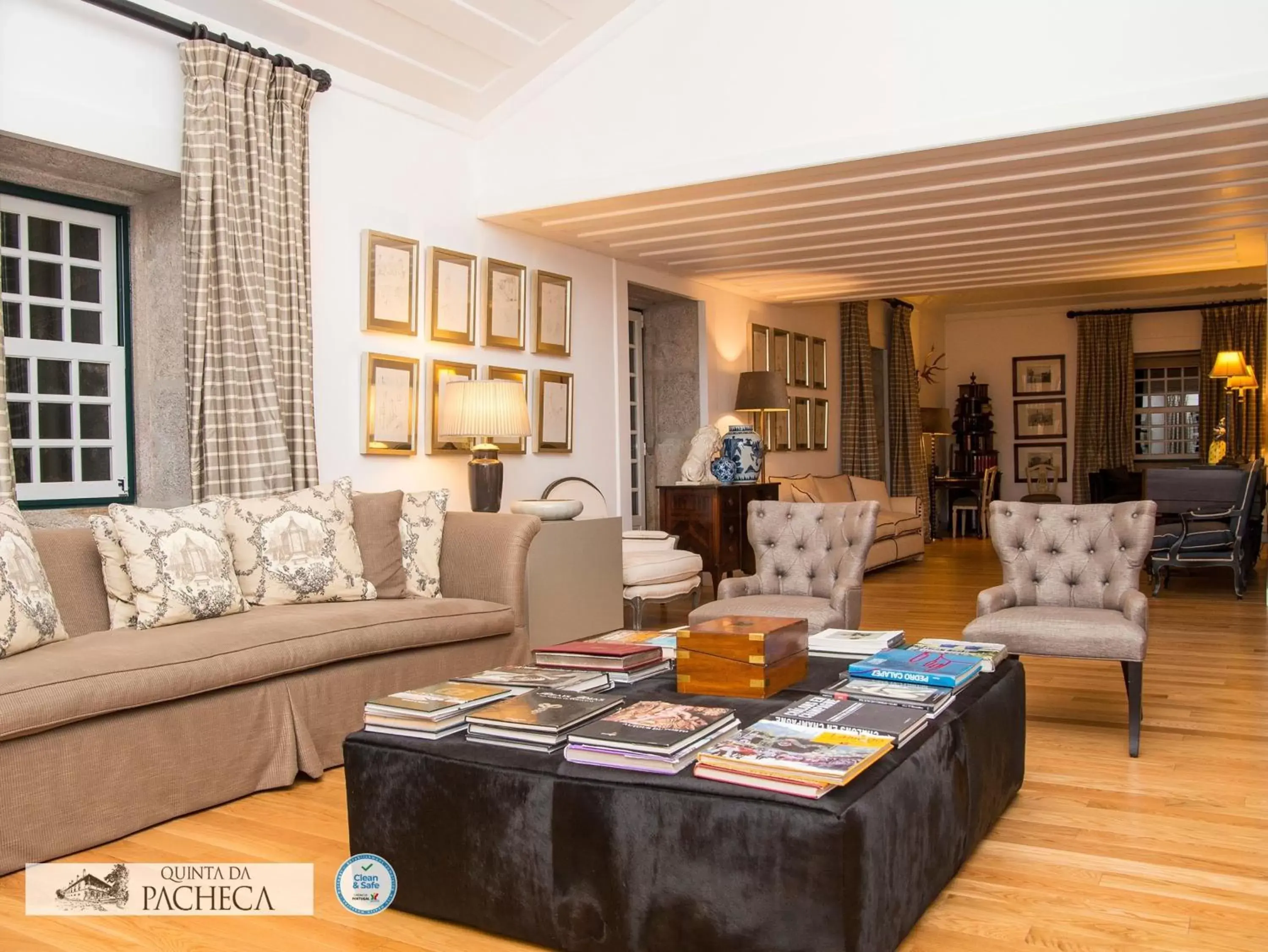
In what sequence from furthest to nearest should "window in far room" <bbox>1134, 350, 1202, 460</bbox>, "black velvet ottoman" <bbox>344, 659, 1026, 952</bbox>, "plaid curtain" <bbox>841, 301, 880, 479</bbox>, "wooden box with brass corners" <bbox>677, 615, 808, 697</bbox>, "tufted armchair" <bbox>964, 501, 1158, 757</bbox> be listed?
1. "window in far room" <bbox>1134, 350, 1202, 460</bbox>
2. "plaid curtain" <bbox>841, 301, 880, 479</bbox>
3. "tufted armchair" <bbox>964, 501, 1158, 757</bbox>
4. "wooden box with brass corners" <bbox>677, 615, 808, 697</bbox>
5. "black velvet ottoman" <bbox>344, 659, 1026, 952</bbox>

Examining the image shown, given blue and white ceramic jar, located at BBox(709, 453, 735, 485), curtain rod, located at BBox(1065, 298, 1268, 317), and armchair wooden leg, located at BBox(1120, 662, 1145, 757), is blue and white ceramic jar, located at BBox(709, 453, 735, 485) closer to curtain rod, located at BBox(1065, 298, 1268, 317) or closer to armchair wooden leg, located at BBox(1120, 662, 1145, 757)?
armchair wooden leg, located at BBox(1120, 662, 1145, 757)

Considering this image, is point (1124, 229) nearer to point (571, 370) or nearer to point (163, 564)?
point (571, 370)

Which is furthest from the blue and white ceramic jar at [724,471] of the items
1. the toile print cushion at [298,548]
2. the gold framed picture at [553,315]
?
the toile print cushion at [298,548]

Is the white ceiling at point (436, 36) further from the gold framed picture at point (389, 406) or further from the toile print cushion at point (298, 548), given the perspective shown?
the toile print cushion at point (298, 548)

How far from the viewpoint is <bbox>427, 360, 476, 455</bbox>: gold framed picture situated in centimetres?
587

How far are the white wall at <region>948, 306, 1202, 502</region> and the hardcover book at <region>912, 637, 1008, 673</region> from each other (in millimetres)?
10835

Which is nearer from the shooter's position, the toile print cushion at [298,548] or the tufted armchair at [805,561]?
the toile print cushion at [298,548]

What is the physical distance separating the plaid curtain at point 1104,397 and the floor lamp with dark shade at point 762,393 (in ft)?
20.0

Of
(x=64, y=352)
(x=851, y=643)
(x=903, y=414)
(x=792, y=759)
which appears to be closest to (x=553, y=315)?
(x=64, y=352)

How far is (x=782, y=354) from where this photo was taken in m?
9.84

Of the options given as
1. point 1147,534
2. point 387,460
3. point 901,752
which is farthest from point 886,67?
point 901,752

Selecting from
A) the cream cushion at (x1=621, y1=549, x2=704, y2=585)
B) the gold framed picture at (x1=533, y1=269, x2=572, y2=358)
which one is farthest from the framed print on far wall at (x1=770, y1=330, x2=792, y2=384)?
the cream cushion at (x1=621, y1=549, x2=704, y2=585)

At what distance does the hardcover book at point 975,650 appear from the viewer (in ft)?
10.1

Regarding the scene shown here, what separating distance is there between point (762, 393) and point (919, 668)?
5985 mm
